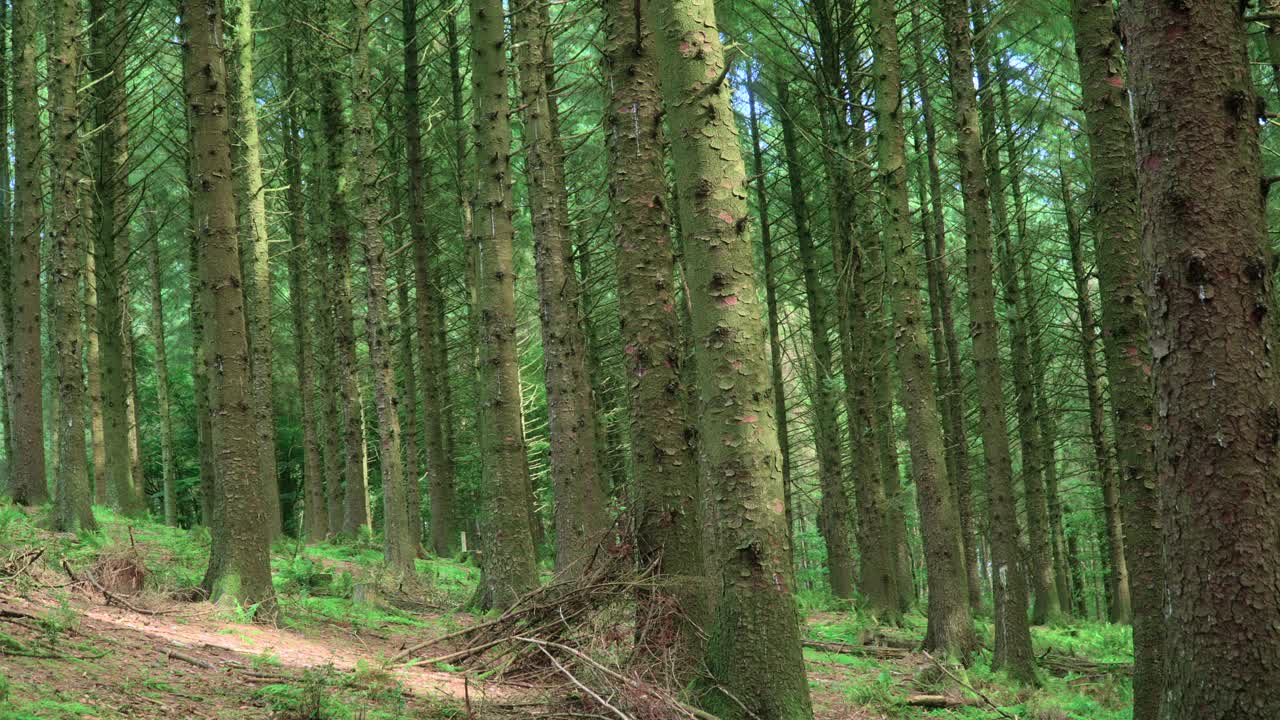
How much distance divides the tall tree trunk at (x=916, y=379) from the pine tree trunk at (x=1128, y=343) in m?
3.87

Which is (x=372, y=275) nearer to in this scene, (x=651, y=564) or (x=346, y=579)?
(x=346, y=579)

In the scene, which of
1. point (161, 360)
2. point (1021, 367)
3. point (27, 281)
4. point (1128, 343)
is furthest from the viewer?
point (161, 360)

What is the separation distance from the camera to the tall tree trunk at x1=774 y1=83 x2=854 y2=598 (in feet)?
48.6

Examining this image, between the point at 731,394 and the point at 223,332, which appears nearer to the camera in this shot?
the point at 731,394

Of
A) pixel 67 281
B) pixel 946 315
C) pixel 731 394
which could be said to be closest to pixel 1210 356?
pixel 731 394

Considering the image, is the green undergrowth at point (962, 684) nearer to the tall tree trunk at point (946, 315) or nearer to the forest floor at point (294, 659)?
the forest floor at point (294, 659)

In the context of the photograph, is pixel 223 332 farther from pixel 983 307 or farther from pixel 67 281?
pixel 983 307

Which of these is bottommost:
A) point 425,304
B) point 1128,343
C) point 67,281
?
point 1128,343

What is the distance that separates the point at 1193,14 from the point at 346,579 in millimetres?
10589

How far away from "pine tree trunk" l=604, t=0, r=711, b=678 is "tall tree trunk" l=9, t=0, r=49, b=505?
10.3 m

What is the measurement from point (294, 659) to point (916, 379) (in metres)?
6.70

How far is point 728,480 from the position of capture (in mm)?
4820

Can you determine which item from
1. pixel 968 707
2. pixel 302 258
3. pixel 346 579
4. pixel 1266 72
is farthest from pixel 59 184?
pixel 1266 72

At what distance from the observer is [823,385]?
1484cm
